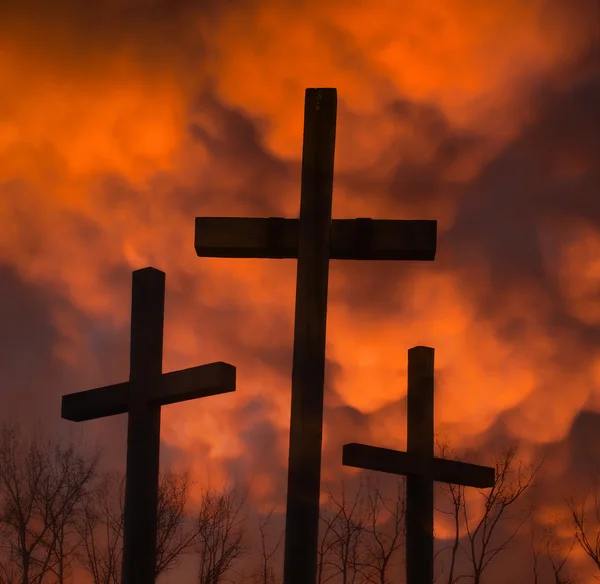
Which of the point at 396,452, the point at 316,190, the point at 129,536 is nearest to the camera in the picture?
the point at 316,190

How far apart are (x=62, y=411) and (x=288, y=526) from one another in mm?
3297

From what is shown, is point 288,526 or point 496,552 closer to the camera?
point 288,526

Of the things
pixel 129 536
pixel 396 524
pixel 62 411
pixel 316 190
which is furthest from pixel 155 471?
pixel 396 524

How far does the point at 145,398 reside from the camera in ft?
30.0

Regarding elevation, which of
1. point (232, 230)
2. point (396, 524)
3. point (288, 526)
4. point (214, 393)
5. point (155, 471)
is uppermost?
point (396, 524)

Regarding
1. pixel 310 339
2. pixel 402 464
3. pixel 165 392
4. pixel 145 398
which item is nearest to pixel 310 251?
pixel 310 339

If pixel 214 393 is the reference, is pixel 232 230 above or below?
above

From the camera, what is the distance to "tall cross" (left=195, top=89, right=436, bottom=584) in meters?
7.55

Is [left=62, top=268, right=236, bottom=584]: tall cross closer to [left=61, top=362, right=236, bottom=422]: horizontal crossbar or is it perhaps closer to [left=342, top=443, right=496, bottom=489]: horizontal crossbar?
[left=61, top=362, right=236, bottom=422]: horizontal crossbar

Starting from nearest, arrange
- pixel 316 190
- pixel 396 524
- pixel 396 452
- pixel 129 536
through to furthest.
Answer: pixel 316 190 < pixel 129 536 < pixel 396 452 < pixel 396 524

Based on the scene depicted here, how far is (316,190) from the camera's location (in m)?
8.16

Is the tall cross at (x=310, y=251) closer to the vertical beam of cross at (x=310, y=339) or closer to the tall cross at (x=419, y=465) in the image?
the vertical beam of cross at (x=310, y=339)

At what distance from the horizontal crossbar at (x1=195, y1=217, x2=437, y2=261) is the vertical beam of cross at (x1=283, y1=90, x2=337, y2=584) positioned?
0.53 ft

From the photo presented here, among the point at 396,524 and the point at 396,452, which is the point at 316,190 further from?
the point at 396,524
